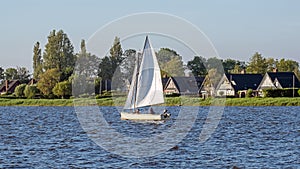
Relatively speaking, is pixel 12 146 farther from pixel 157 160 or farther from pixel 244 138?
pixel 244 138

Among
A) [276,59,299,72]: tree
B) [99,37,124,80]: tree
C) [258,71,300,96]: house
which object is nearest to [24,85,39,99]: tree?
[99,37,124,80]: tree

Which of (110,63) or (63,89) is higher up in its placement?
(110,63)

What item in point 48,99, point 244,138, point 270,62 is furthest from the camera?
point 270,62

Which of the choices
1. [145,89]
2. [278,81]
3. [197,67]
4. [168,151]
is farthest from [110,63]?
[168,151]

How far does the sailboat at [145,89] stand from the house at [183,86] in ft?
A: 235

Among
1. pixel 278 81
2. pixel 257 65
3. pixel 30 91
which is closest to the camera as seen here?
pixel 278 81

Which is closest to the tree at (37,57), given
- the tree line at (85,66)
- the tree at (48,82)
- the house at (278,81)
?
the tree line at (85,66)

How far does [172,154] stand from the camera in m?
32.3

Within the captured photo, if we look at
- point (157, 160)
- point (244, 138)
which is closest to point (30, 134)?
point (244, 138)

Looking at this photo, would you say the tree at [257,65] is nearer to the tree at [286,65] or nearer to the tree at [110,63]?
the tree at [286,65]

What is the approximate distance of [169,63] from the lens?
122250 mm

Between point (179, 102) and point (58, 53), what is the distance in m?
51.0

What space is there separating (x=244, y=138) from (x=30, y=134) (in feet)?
48.8

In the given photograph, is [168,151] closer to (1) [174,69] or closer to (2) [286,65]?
(1) [174,69]
